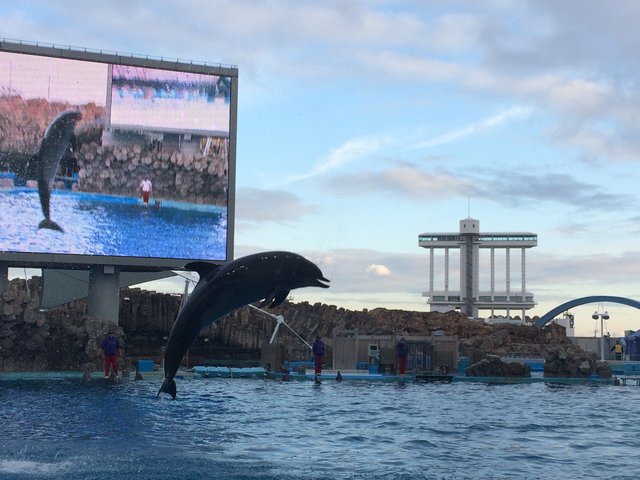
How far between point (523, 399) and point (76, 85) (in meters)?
28.3

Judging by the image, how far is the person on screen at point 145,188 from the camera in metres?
41.7

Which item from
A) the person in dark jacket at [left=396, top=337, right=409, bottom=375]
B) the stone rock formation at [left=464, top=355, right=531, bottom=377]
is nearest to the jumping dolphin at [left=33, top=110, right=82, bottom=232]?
the person in dark jacket at [left=396, top=337, right=409, bottom=375]

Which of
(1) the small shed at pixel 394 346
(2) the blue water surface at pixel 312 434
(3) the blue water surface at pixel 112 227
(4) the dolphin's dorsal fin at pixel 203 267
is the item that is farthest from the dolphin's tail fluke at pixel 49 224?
(4) the dolphin's dorsal fin at pixel 203 267

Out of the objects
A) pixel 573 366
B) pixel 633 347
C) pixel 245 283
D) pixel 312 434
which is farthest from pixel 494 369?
pixel 245 283

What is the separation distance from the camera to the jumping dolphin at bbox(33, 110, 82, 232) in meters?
39.9

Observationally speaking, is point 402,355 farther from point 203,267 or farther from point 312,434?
point 203,267

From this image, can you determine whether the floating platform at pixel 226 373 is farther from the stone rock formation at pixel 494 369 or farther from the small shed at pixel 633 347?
the small shed at pixel 633 347

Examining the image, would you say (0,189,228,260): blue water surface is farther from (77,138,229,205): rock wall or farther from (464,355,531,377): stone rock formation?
(464,355,531,377): stone rock formation

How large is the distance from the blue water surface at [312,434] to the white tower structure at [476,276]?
93.2m

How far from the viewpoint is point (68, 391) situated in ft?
84.3

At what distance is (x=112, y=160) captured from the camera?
41.5 meters

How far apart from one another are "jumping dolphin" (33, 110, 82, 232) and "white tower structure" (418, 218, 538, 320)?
281 feet

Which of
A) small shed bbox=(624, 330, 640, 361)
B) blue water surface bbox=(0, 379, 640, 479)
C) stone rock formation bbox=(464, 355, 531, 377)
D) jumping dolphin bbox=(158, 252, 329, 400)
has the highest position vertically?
jumping dolphin bbox=(158, 252, 329, 400)

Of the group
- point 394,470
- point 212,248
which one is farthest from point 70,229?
point 394,470
